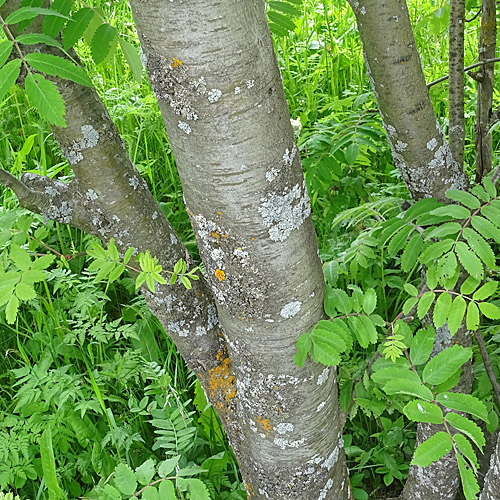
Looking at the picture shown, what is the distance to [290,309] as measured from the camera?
1136 millimetres

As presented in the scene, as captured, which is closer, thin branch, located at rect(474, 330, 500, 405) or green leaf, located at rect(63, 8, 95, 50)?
green leaf, located at rect(63, 8, 95, 50)

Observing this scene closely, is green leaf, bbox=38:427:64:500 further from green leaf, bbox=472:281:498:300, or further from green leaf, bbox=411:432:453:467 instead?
green leaf, bbox=472:281:498:300

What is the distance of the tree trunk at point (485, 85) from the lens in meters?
1.50

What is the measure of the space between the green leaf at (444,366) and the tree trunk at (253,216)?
9.8 inches

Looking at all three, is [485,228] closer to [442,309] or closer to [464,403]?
[442,309]

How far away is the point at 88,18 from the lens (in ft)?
3.80

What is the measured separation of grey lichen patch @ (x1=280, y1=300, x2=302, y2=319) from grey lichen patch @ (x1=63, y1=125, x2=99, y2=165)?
57 centimetres

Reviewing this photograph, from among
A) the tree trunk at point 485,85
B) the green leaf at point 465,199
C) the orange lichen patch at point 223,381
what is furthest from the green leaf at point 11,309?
the tree trunk at point 485,85

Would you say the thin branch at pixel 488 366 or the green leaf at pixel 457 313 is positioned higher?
the green leaf at pixel 457 313

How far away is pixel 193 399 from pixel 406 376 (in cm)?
109

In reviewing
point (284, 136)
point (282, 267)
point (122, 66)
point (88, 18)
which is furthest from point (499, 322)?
point (122, 66)

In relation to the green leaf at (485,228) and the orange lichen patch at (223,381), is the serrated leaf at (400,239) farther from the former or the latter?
the orange lichen patch at (223,381)

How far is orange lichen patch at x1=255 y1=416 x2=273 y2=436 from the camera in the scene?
4.28 ft

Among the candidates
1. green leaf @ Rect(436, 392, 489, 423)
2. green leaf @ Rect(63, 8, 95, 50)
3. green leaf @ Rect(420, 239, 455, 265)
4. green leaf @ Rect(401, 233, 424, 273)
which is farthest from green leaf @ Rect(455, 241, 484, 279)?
green leaf @ Rect(63, 8, 95, 50)
